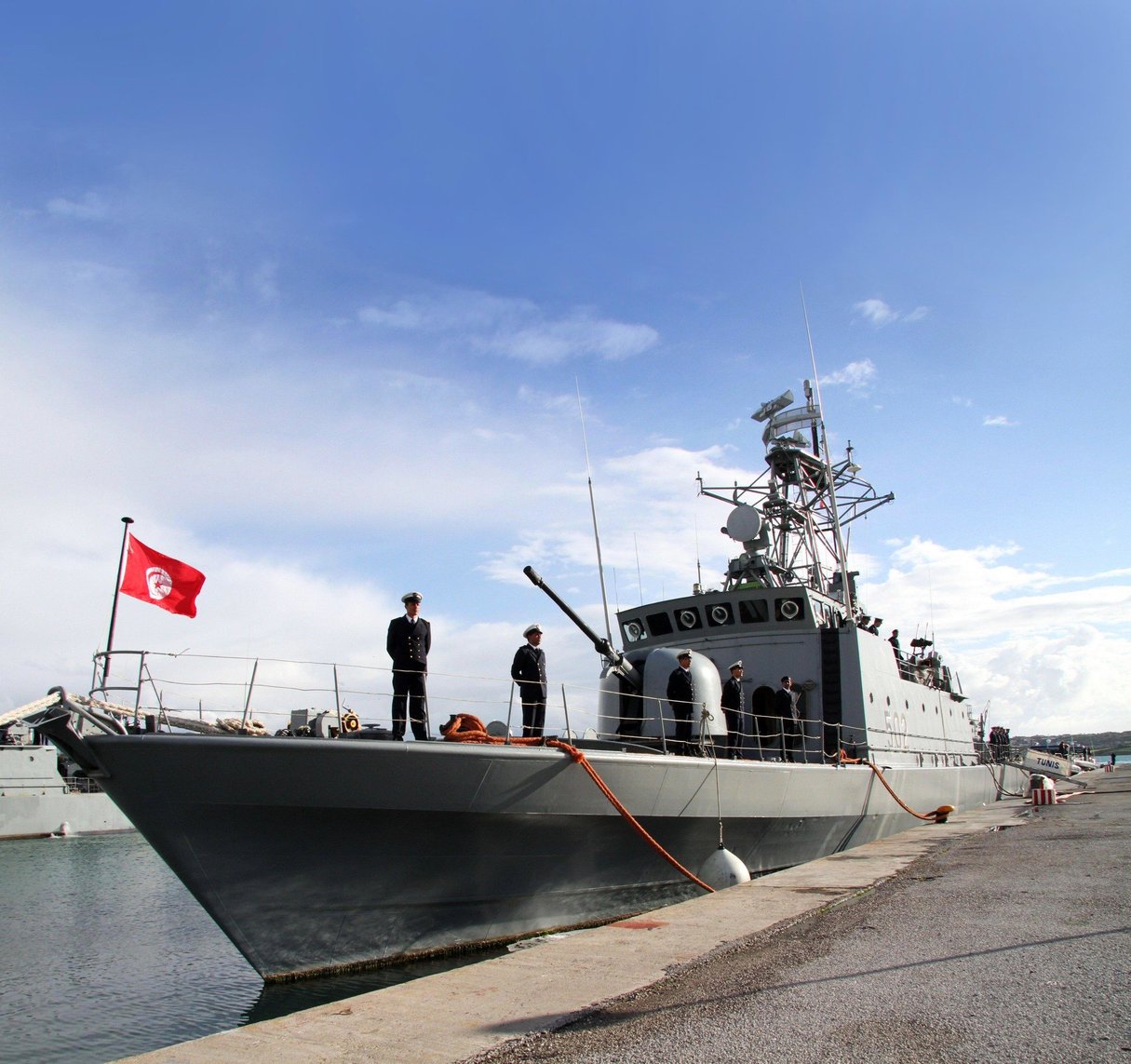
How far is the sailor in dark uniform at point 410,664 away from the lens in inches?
303

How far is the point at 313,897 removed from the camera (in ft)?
23.1

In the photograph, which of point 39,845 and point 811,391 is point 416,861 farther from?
point 39,845

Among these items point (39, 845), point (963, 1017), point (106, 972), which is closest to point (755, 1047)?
point (963, 1017)

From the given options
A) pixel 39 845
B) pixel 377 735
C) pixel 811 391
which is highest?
pixel 811 391

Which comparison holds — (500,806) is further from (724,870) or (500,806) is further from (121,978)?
(121,978)

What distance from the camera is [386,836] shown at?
23.1 ft

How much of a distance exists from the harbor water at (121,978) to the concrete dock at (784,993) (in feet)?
9.38

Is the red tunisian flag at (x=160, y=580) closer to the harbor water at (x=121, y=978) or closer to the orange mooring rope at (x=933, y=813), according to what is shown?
the harbor water at (x=121, y=978)

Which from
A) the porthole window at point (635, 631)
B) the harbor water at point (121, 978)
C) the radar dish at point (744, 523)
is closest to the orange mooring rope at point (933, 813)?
the porthole window at point (635, 631)

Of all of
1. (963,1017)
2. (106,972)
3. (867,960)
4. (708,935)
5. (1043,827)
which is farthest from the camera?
(1043,827)

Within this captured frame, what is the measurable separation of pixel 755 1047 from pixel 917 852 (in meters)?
7.53

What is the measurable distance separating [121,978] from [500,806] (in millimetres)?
4717

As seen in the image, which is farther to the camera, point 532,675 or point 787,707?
point 787,707

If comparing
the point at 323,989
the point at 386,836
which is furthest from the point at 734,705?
the point at 323,989
